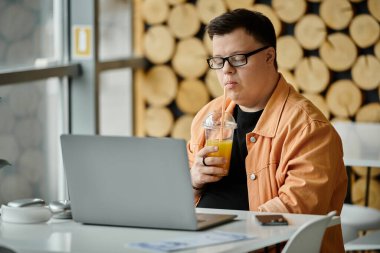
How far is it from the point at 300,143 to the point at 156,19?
7.61ft

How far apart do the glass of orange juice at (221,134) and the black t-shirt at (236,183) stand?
8 cm

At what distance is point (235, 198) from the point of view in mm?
2680

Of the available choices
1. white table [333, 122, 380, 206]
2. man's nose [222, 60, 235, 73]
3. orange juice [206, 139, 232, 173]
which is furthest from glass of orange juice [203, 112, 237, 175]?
white table [333, 122, 380, 206]

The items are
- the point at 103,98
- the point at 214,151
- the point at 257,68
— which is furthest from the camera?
the point at 103,98

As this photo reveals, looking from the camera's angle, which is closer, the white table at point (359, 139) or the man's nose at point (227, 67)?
the man's nose at point (227, 67)

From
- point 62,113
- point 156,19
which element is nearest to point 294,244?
point 62,113

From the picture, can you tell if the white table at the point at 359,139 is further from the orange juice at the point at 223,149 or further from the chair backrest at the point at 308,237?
the chair backrest at the point at 308,237

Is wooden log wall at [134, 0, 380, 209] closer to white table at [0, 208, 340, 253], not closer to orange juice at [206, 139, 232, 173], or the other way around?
orange juice at [206, 139, 232, 173]

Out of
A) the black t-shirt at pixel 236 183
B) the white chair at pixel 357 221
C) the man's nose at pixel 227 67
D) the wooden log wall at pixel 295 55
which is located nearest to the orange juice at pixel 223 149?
the black t-shirt at pixel 236 183

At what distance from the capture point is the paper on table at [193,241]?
1.93m

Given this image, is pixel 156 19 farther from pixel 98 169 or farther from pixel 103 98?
pixel 98 169

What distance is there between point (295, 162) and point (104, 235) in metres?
0.67

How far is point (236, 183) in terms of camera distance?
8.88 feet

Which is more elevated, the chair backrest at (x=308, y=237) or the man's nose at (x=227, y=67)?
the man's nose at (x=227, y=67)
